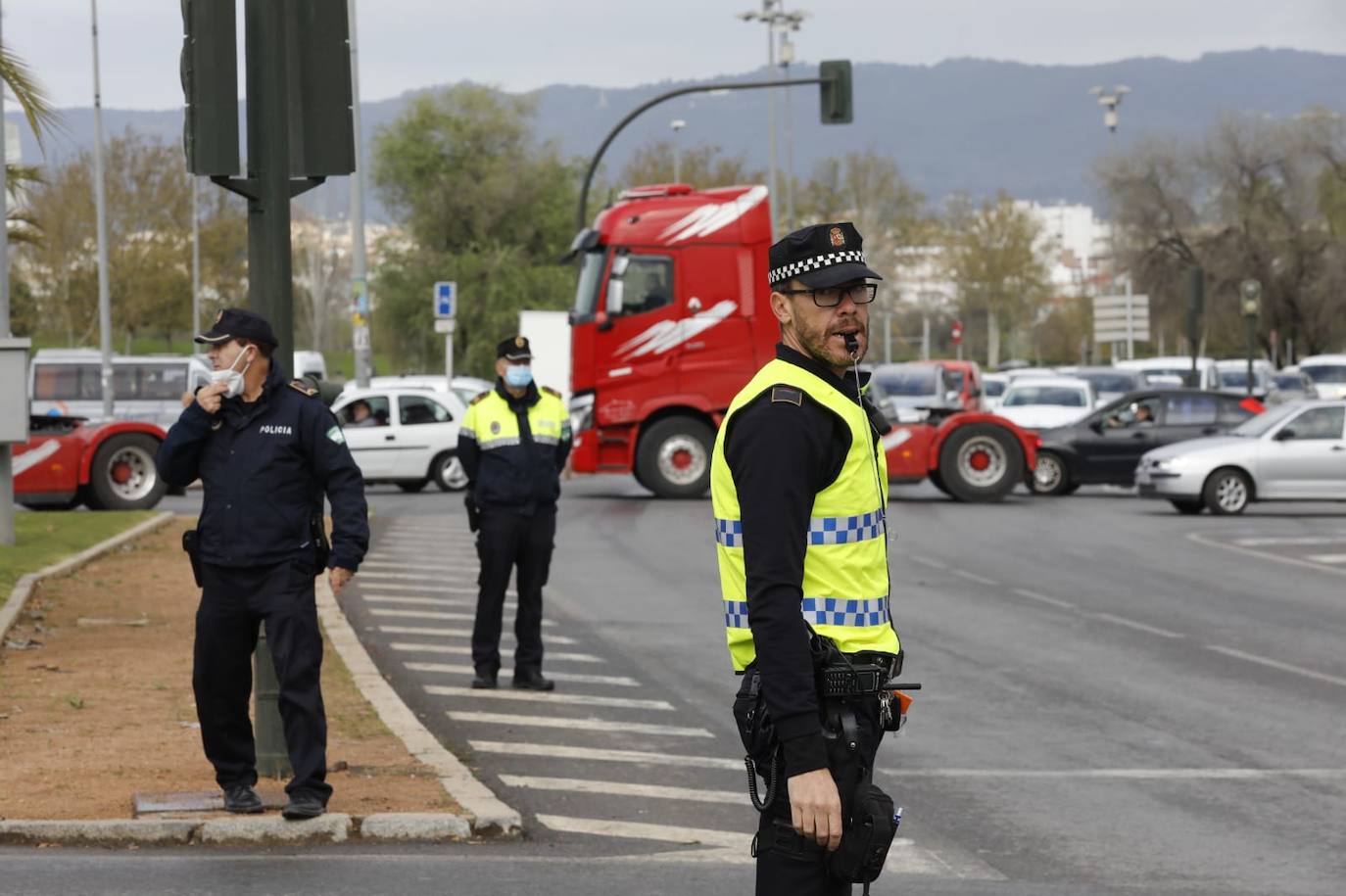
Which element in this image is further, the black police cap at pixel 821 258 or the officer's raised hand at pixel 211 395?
the officer's raised hand at pixel 211 395

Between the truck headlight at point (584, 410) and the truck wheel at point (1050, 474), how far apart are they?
21.1 feet

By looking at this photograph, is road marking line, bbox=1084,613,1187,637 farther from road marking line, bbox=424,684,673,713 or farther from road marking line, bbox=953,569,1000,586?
road marking line, bbox=424,684,673,713

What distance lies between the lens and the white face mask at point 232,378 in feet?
25.6

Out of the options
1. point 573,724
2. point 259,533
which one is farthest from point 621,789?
point 259,533

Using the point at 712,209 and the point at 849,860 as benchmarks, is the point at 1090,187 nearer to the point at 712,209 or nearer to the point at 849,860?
the point at 712,209

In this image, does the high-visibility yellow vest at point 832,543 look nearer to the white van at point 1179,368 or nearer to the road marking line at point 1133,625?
the road marking line at point 1133,625

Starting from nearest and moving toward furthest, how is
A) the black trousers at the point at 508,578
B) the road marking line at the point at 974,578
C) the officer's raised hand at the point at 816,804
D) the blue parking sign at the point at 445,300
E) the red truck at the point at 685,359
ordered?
the officer's raised hand at the point at 816,804, the black trousers at the point at 508,578, the road marking line at the point at 974,578, the red truck at the point at 685,359, the blue parking sign at the point at 445,300

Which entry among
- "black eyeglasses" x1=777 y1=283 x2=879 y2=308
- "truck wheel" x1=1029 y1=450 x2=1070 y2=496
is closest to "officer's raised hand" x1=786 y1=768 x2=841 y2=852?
"black eyeglasses" x1=777 y1=283 x2=879 y2=308

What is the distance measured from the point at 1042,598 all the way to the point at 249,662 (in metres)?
10.5

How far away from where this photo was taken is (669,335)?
92.1 ft

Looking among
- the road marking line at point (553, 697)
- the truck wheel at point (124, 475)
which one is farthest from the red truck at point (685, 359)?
the road marking line at point (553, 697)

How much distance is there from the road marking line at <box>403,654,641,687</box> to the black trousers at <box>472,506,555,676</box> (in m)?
0.53

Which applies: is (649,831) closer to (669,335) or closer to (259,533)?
(259,533)

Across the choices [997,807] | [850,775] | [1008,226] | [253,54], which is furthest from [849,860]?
[1008,226]
